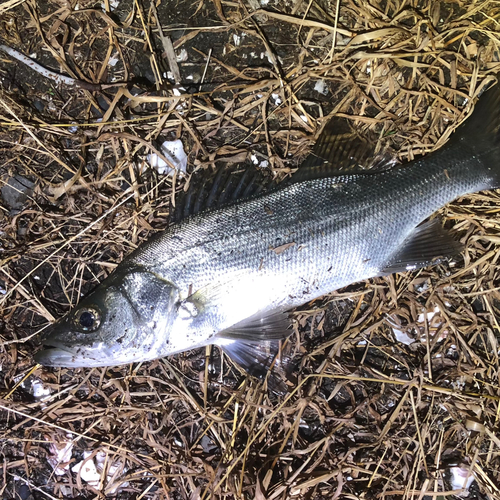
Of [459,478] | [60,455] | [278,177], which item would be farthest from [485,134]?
[60,455]

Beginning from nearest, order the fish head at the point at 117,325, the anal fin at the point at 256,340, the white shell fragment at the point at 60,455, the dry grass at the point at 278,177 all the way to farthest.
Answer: the fish head at the point at 117,325
the anal fin at the point at 256,340
the dry grass at the point at 278,177
the white shell fragment at the point at 60,455

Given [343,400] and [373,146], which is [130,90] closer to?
[373,146]

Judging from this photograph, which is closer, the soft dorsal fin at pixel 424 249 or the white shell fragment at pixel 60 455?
the soft dorsal fin at pixel 424 249

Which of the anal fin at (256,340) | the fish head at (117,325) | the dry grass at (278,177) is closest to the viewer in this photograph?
the fish head at (117,325)

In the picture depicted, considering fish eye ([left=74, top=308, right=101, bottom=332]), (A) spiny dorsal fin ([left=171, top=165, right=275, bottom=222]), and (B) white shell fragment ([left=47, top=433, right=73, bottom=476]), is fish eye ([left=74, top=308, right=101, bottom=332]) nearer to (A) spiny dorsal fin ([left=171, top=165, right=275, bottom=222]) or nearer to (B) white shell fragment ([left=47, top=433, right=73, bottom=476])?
(A) spiny dorsal fin ([left=171, top=165, right=275, bottom=222])

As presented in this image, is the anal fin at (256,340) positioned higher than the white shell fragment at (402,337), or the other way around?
the anal fin at (256,340)

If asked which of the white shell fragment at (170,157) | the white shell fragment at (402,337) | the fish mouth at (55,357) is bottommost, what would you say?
the white shell fragment at (402,337)

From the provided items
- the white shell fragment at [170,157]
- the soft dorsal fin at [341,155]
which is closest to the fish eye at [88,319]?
the white shell fragment at [170,157]

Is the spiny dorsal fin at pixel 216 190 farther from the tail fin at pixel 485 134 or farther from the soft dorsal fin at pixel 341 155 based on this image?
the tail fin at pixel 485 134
